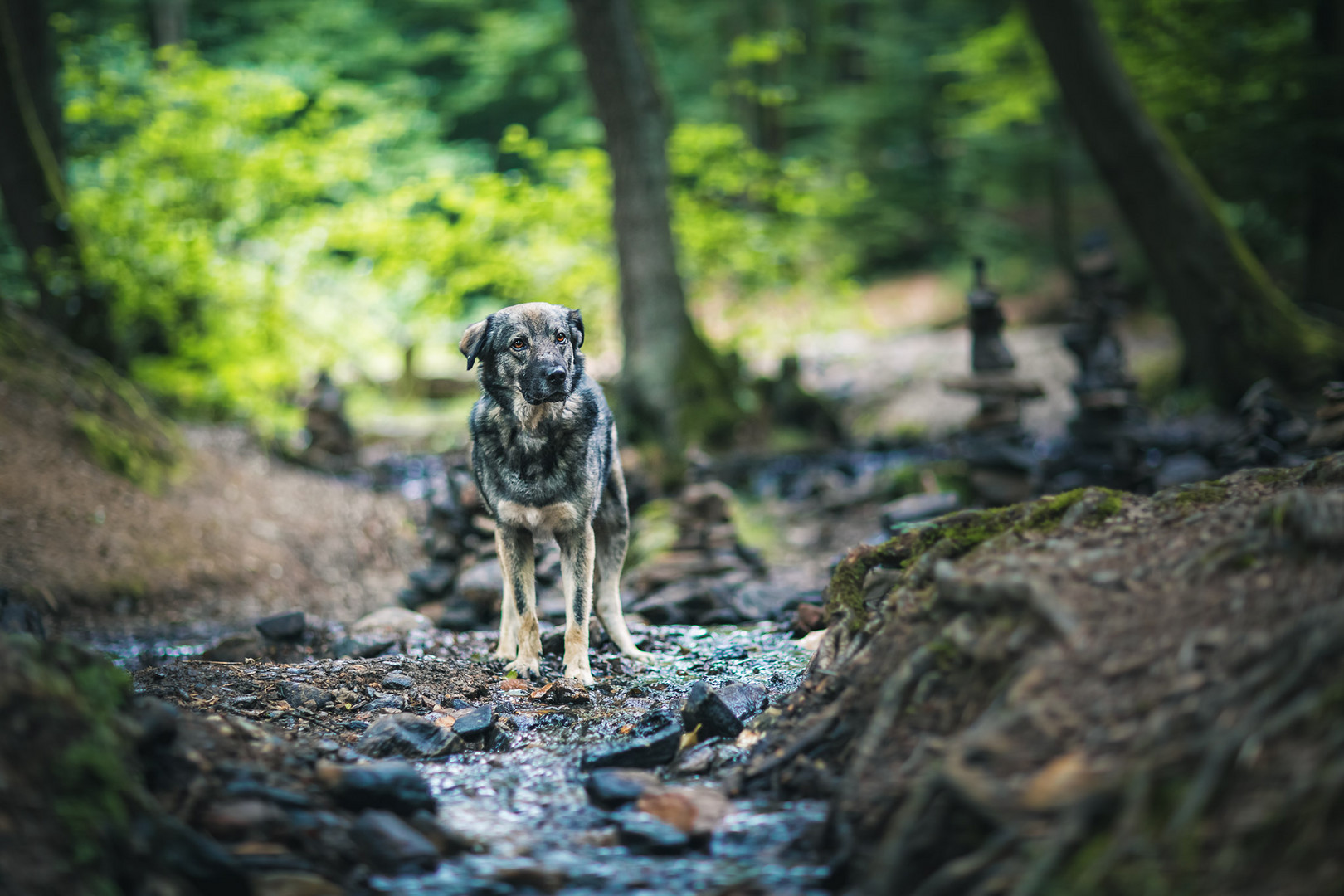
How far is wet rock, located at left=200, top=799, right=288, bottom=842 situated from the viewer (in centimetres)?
252

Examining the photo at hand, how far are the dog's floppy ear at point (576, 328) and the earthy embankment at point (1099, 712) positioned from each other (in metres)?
1.89

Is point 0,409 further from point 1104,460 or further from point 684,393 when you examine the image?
point 1104,460

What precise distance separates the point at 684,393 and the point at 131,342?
7191 millimetres

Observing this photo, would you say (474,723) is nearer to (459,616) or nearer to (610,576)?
(610,576)

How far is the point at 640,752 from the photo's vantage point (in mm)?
3328

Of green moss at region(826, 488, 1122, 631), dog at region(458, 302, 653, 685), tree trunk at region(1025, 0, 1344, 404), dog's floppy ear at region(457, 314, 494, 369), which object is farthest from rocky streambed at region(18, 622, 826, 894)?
tree trunk at region(1025, 0, 1344, 404)

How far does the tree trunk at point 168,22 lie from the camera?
19547 mm

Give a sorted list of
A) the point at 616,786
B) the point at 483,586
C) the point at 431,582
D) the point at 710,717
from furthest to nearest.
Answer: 1. the point at 431,582
2. the point at 483,586
3. the point at 710,717
4. the point at 616,786

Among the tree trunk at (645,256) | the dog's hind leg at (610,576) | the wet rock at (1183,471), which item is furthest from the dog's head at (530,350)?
the tree trunk at (645,256)

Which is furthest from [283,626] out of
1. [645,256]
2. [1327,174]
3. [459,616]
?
[1327,174]

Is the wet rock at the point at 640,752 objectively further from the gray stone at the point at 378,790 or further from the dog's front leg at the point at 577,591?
the dog's front leg at the point at 577,591

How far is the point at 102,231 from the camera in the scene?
11.1 meters

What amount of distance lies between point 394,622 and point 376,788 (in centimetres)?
337

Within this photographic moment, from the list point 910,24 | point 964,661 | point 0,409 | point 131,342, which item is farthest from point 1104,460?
point 910,24
